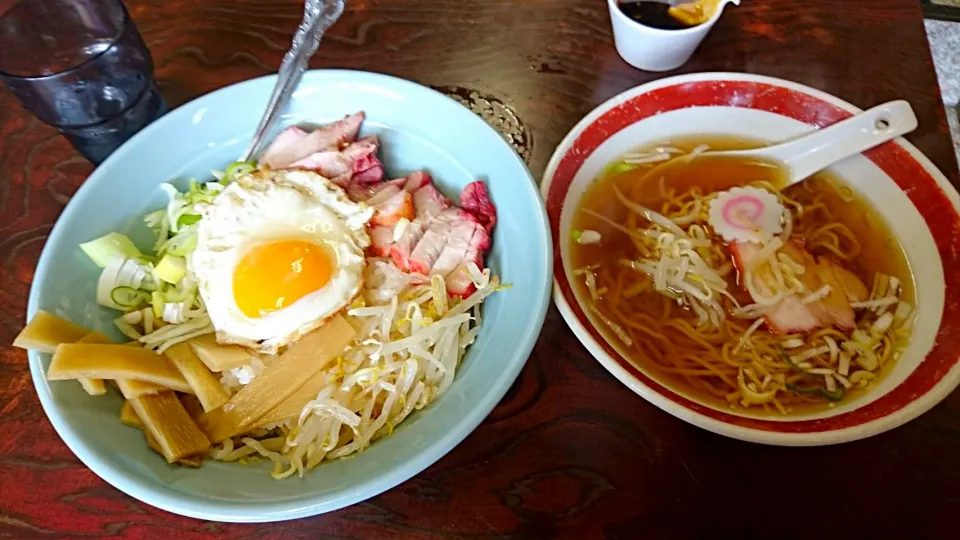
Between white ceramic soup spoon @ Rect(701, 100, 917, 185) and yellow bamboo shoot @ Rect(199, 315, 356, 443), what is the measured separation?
1029 mm

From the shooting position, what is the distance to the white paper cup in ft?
5.30

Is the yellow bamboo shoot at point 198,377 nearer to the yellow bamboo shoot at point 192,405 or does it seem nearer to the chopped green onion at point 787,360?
the yellow bamboo shoot at point 192,405

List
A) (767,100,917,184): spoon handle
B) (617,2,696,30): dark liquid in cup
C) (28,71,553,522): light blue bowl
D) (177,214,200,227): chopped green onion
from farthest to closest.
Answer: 1. (617,2,696,30): dark liquid in cup
2. (767,100,917,184): spoon handle
3. (177,214,200,227): chopped green onion
4. (28,71,553,522): light blue bowl

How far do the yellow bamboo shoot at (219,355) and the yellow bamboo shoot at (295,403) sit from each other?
117 mm

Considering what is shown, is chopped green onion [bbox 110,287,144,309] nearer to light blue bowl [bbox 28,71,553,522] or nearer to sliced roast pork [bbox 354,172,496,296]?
light blue bowl [bbox 28,71,553,522]

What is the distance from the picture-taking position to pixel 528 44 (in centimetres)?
186

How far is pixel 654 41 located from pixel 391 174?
2.40 ft

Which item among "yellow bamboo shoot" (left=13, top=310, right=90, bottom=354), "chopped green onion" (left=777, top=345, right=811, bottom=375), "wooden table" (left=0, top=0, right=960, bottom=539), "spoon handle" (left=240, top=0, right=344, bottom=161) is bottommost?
"wooden table" (left=0, top=0, right=960, bottom=539)

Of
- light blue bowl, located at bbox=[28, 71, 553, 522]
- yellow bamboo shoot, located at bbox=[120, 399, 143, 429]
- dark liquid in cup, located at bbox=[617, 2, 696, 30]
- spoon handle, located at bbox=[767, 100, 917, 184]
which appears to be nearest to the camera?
light blue bowl, located at bbox=[28, 71, 553, 522]

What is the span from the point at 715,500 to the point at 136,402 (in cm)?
106

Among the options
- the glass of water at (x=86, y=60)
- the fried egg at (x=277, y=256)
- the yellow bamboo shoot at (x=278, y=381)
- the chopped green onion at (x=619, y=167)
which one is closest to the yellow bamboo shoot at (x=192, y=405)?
the yellow bamboo shoot at (x=278, y=381)

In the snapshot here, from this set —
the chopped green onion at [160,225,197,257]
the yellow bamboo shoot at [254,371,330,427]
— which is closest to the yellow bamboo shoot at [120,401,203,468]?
the yellow bamboo shoot at [254,371,330,427]

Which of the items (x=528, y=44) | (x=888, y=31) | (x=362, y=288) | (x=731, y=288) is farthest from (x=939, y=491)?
(x=528, y=44)

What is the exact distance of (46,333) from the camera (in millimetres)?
1160
